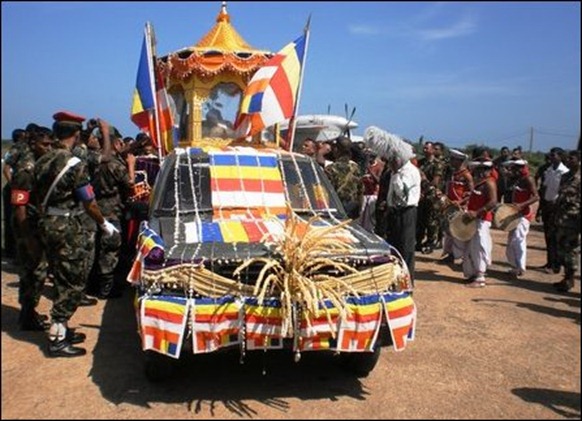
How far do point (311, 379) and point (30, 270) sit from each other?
282 cm

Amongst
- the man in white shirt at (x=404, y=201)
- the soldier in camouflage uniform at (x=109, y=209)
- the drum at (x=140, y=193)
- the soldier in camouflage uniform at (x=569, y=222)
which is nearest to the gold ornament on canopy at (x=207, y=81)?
the drum at (x=140, y=193)

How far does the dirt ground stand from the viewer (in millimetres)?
3867

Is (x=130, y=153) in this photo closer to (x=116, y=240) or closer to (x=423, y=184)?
(x=116, y=240)

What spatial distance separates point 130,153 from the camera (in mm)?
8227

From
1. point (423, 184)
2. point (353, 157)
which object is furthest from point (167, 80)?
point (423, 184)

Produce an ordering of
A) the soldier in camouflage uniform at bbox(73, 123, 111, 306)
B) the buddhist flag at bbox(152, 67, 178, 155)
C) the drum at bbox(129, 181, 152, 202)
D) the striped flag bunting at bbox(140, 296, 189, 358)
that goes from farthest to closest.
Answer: the buddhist flag at bbox(152, 67, 178, 155), the drum at bbox(129, 181, 152, 202), the soldier in camouflage uniform at bbox(73, 123, 111, 306), the striped flag bunting at bbox(140, 296, 189, 358)

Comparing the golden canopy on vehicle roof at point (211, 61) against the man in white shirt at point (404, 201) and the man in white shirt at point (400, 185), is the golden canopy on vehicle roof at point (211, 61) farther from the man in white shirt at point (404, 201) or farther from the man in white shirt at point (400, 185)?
the man in white shirt at point (404, 201)

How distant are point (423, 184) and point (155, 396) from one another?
7367 mm

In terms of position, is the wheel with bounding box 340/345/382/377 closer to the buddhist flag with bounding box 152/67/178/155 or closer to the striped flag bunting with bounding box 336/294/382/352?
the striped flag bunting with bounding box 336/294/382/352

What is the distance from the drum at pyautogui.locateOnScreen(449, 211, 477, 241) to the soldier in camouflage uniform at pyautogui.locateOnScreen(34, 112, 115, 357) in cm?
537

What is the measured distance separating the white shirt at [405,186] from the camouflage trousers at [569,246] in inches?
Answer: 89.0

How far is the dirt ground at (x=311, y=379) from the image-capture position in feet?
12.7

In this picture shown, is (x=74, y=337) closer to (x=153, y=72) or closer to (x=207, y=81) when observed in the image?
(x=153, y=72)

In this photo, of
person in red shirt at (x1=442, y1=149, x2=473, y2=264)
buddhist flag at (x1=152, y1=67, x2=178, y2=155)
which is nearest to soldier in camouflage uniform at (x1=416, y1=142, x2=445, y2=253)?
person in red shirt at (x1=442, y1=149, x2=473, y2=264)
